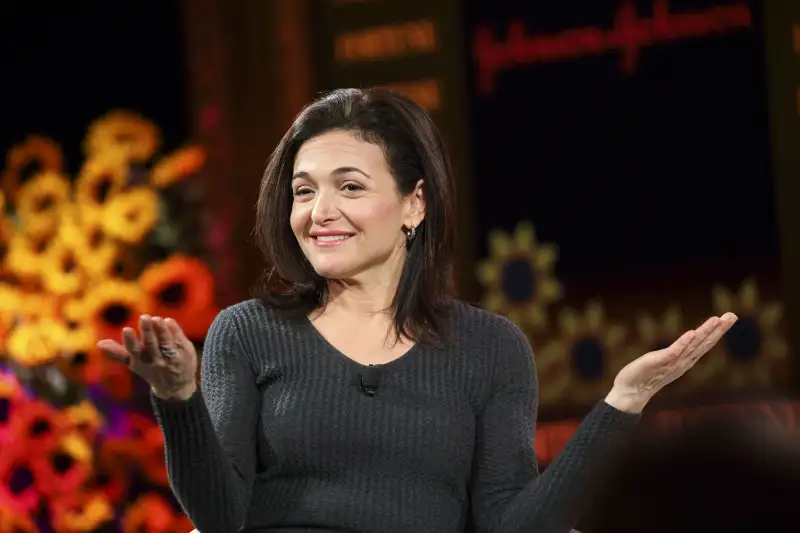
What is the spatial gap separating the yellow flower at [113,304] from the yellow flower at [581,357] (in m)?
1.14

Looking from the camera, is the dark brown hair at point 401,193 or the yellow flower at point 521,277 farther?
the yellow flower at point 521,277

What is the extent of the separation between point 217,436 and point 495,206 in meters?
2.10

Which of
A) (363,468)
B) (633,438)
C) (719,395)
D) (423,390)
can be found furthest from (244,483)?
(719,395)

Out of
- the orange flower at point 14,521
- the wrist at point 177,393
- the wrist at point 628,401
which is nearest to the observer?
the wrist at point 177,393

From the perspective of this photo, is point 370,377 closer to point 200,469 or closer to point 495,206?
point 200,469

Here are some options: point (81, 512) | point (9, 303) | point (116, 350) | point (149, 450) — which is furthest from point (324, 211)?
point (9, 303)

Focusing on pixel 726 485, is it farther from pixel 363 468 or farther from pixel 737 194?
pixel 737 194

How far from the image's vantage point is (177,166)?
3.71m

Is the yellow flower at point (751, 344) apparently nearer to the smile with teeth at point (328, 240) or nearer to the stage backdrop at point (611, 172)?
the stage backdrop at point (611, 172)

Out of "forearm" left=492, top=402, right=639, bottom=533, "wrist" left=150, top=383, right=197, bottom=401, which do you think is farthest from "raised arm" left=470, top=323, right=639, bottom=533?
"wrist" left=150, top=383, right=197, bottom=401

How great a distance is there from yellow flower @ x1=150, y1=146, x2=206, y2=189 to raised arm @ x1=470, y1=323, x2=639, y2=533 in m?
2.16

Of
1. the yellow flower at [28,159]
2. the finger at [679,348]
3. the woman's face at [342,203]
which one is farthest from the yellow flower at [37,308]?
the finger at [679,348]

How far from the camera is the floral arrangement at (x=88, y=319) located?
316cm

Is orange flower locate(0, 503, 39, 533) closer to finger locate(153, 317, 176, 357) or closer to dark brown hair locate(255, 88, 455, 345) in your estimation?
dark brown hair locate(255, 88, 455, 345)
